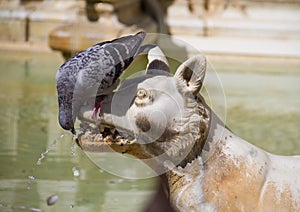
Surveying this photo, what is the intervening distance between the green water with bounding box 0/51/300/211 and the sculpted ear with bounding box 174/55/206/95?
622mm

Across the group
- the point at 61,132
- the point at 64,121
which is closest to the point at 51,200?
the point at 64,121

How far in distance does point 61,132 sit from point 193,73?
406cm

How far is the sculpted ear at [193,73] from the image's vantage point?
3016 mm

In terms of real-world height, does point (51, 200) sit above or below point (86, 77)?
below

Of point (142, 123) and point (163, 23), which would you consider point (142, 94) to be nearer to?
point (142, 123)

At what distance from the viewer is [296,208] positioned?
10.2 ft

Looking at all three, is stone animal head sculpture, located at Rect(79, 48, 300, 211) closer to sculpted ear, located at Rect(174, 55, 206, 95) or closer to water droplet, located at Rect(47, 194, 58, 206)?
sculpted ear, located at Rect(174, 55, 206, 95)

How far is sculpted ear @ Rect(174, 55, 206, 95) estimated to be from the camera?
302 centimetres

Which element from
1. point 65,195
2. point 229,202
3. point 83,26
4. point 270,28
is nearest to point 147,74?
point 229,202

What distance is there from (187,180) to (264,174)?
289 mm

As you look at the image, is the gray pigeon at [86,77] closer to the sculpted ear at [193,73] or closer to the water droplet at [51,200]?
the sculpted ear at [193,73]

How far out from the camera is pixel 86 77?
2.90 meters

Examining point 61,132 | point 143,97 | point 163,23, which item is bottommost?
point 163,23

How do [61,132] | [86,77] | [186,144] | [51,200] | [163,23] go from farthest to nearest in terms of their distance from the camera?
[163,23]
[61,132]
[51,200]
[186,144]
[86,77]
